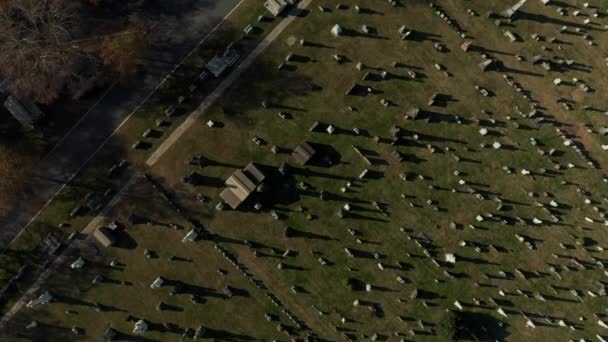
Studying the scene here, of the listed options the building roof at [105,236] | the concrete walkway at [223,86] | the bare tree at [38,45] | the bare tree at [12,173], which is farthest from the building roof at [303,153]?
the bare tree at [12,173]

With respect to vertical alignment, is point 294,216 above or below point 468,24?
below

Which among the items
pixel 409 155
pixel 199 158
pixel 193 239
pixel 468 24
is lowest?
pixel 193 239

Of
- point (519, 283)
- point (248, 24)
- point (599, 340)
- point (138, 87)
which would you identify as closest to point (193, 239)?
point (138, 87)

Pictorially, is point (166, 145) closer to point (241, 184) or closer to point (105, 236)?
point (241, 184)

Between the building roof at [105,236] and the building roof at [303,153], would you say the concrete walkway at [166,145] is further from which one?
the building roof at [303,153]

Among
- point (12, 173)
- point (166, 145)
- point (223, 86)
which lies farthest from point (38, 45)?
point (223, 86)

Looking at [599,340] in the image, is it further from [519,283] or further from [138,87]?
[138,87]
